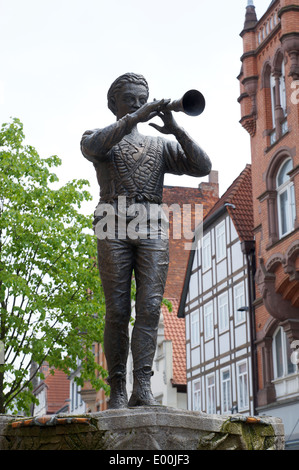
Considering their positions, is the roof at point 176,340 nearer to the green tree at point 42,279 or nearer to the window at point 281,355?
the window at point 281,355

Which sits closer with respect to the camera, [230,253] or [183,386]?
[230,253]

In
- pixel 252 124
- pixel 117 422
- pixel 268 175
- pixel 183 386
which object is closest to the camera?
pixel 117 422

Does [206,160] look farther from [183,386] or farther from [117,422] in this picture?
[183,386]

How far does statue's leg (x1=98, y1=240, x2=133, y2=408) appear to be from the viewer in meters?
5.74

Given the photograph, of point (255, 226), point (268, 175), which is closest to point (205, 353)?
point (255, 226)

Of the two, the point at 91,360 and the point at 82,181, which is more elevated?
the point at 82,181

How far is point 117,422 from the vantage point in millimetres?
4801

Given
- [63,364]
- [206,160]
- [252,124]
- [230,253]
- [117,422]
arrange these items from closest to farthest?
[117,422] → [206,160] → [63,364] → [252,124] → [230,253]

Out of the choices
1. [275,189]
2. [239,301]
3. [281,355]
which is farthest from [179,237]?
[281,355]

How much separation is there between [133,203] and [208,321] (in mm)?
25770

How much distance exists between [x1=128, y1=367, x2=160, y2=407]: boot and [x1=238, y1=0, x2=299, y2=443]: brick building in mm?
17495

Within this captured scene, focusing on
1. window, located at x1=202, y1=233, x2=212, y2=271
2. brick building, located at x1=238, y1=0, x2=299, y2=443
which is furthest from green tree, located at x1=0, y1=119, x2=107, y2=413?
window, located at x1=202, y1=233, x2=212, y2=271

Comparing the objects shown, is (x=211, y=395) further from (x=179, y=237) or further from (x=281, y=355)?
(x=179, y=237)

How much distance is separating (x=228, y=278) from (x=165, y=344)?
6575 millimetres
